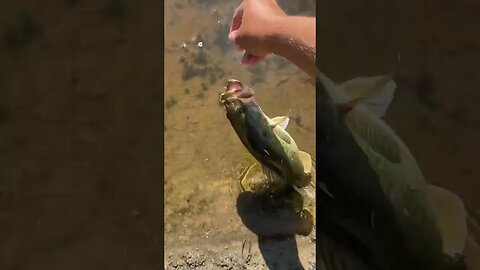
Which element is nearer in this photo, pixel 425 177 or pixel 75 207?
pixel 75 207

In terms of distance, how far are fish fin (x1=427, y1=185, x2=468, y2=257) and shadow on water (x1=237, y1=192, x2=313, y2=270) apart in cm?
153

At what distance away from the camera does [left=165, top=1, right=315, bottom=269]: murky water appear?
2.40 meters

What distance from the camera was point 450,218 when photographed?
2.92 feet

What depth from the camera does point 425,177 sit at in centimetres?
89

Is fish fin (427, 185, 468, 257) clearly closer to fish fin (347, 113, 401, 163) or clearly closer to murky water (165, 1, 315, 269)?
fish fin (347, 113, 401, 163)

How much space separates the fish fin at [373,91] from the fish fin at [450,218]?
12 cm

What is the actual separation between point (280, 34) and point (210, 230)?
0.87 meters

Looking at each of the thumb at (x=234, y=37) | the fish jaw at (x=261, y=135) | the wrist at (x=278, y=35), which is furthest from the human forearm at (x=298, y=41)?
the fish jaw at (x=261, y=135)

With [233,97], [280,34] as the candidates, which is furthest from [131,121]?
[233,97]

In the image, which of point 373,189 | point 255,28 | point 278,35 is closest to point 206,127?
point 255,28

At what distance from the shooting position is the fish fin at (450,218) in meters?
0.88

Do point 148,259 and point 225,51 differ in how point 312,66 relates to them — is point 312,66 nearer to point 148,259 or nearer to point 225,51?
point 225,51

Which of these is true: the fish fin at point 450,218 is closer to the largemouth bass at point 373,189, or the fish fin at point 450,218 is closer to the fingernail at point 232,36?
the largemouth bass at point 373,189

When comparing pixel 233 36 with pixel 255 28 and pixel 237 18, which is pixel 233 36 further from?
pixel 255 28
